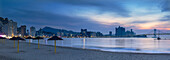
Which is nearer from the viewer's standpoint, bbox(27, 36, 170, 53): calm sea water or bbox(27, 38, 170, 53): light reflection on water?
bbox(27, 36, 170, 53): calm sea water

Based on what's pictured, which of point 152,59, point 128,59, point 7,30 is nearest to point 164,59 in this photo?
point 152,59

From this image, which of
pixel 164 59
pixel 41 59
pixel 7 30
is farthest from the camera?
pixel 7 30

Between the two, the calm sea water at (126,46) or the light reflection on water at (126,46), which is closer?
the calm sea water at (126,46)

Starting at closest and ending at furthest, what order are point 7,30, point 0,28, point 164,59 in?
point 164,59, point 0,28, point 7,30

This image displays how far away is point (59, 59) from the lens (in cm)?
1398

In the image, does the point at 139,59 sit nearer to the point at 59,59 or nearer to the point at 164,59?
the point at 164,59

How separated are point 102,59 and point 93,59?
0.86 metres

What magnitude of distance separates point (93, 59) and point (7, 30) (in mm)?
166091

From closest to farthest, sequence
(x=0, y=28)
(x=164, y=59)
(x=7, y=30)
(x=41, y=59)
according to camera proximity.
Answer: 1. (x=41, y=59)
2. (x=164, y=59)
3. (x=0, y=28)
4. (x=7, y=30)

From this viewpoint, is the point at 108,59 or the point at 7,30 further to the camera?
the point at 7,30

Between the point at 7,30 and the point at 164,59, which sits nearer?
the point at 164,59

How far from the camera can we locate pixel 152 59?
14633mm

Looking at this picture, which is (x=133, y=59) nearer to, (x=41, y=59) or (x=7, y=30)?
(x=41, y=59)

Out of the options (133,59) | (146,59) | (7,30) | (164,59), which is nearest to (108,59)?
(133,59)
